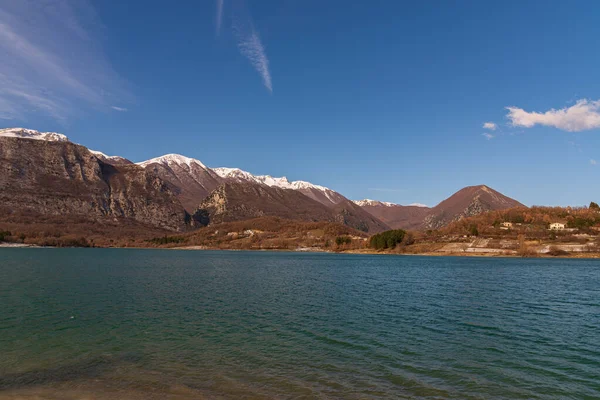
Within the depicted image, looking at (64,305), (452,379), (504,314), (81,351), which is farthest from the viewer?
(64,305)

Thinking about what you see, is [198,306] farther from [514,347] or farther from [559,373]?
[559,373]

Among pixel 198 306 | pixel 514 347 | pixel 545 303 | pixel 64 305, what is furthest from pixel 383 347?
pixel 64 305

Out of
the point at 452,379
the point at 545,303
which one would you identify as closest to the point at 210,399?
the point at 452,379

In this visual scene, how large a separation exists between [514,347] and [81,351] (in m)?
31.5

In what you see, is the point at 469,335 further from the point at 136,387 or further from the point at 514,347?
the point at 136,387

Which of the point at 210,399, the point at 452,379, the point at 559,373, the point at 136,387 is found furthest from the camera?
the point at 559,373

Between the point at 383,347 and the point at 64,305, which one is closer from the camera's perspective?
the point at 383,347

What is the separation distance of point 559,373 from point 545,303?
102ft

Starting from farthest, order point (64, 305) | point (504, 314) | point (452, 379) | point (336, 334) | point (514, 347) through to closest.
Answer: point (64, 305)
point (504, 314)
point (336, 334)
point (514, 347)
point (452, 379)

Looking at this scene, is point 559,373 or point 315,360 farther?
point 315,360

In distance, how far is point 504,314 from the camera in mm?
43594

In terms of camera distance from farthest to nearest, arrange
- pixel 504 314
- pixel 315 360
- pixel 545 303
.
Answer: pixel 545 303, pixel 504 314, pixel 315 360

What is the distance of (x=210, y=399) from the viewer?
19344 mm

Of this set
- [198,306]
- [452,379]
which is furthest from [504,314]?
[198,306]
